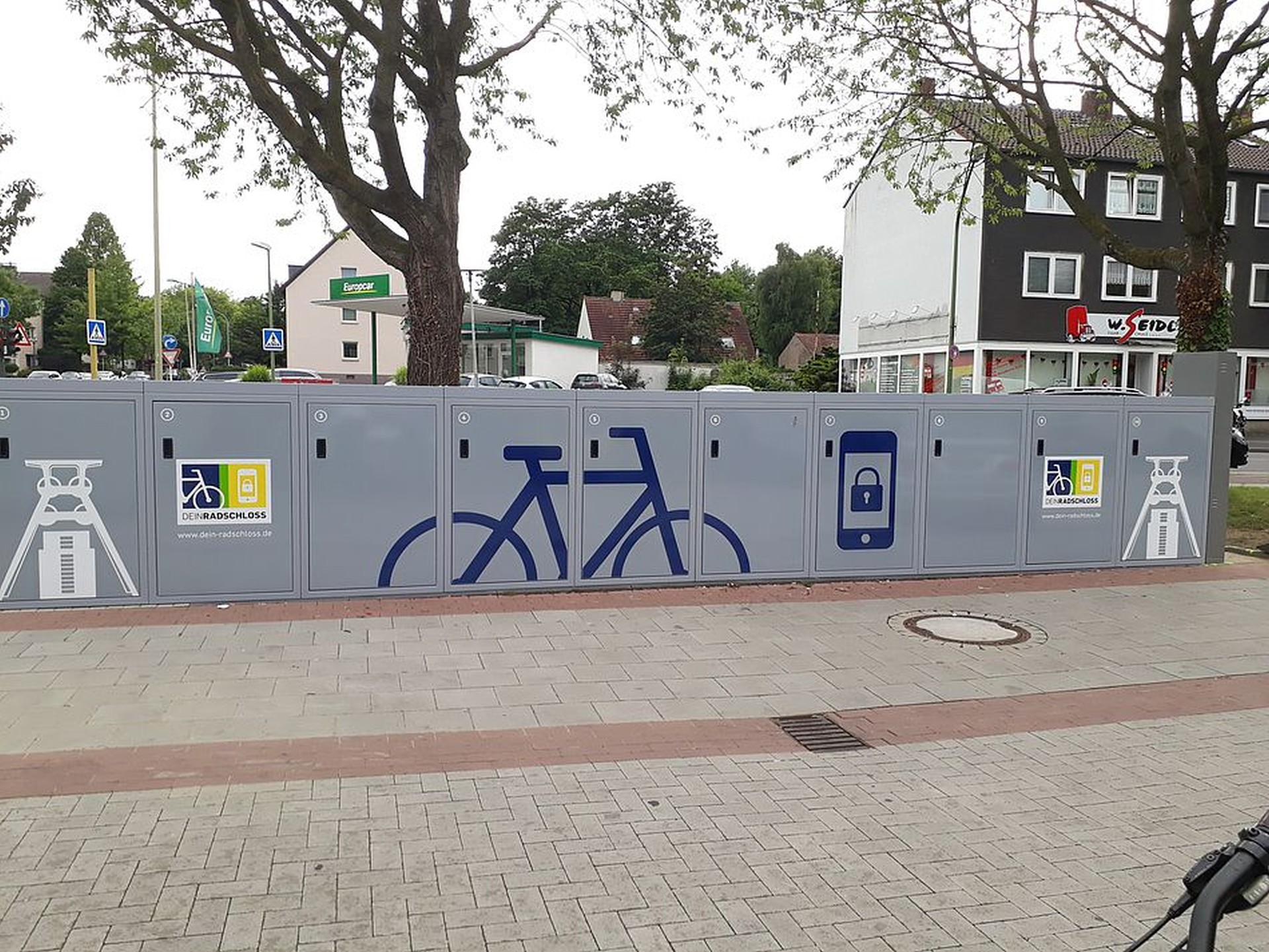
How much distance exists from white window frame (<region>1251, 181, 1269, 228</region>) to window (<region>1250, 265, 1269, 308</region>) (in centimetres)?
151

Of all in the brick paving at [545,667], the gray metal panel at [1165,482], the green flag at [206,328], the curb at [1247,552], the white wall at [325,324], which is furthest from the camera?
the white wall at [325,324]

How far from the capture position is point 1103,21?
12.4 metres

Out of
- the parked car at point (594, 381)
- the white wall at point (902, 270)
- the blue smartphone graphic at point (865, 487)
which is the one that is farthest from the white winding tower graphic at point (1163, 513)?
the parked car at point (594, 381)

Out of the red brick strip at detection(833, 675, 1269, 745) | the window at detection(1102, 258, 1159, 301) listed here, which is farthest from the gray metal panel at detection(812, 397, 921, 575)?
Answer: the window at detection(1102, 258, 1159, 301)

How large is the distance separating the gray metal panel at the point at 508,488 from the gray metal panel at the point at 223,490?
4.01 feet

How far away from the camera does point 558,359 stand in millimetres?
47219

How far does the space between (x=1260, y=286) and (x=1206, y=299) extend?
30303mm

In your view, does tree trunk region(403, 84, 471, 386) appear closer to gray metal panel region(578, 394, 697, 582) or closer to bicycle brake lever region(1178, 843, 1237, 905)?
gray metal panel region(578, 394, 697, 582)

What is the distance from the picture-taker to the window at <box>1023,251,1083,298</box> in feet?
110

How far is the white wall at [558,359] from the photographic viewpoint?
45.6 metres

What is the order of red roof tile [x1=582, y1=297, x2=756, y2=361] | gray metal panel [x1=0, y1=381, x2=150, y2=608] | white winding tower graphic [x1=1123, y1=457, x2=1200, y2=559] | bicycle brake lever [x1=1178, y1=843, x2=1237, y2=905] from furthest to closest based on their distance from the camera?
red roof tile [x1=582, y1=297, x2=756, y2=361] → white winding tower graphic [x1=1123, y1=457, x2=1200, y2=559] → gray metal panel [x1=0, y1=381, x2=150, y2=608] → bicycle brake lever [x1=1178, y1=843, x2=1237, y2=905]

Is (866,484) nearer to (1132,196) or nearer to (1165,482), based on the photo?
(1165,482)

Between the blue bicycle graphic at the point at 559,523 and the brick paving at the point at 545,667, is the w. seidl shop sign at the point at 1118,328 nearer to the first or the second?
the brick paving at the point at 545,667

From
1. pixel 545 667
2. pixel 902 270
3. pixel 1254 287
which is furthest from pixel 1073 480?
pixel 1254 287
